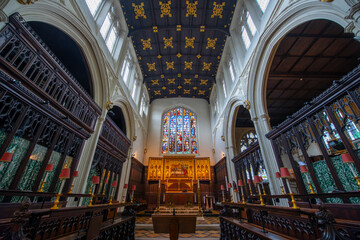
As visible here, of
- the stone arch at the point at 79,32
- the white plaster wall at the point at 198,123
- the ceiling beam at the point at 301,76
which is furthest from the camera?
the white plaster wall at the point at 198,123

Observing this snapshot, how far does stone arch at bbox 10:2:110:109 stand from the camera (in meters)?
3.69

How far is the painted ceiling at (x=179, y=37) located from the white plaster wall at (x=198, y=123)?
220 centimetres

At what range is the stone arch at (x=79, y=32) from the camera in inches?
145

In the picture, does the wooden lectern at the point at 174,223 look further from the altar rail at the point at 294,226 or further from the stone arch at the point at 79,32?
the stone arch at the point at 79,32

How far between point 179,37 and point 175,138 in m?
8.44

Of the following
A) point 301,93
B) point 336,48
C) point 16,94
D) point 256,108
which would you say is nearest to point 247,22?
point 336,48

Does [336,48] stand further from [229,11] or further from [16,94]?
[16,94]

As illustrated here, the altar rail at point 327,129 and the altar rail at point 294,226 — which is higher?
the altar rail at point 327,129

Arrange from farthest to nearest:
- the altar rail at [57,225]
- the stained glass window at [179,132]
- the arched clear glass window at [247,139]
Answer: the stained glass window at [179,132] < the arched clear glass window at [247,139] < the altar rail at [57,225]

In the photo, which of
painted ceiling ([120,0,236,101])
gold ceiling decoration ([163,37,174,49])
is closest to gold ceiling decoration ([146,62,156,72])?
painted ceiling ([120,0,236,101])

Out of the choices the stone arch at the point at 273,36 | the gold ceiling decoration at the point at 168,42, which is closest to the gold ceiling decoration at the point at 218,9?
the gold ceiling decoration at the point at 168,42

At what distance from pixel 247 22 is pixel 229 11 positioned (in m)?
1.69

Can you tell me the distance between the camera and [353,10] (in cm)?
277

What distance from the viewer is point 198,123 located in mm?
15250
